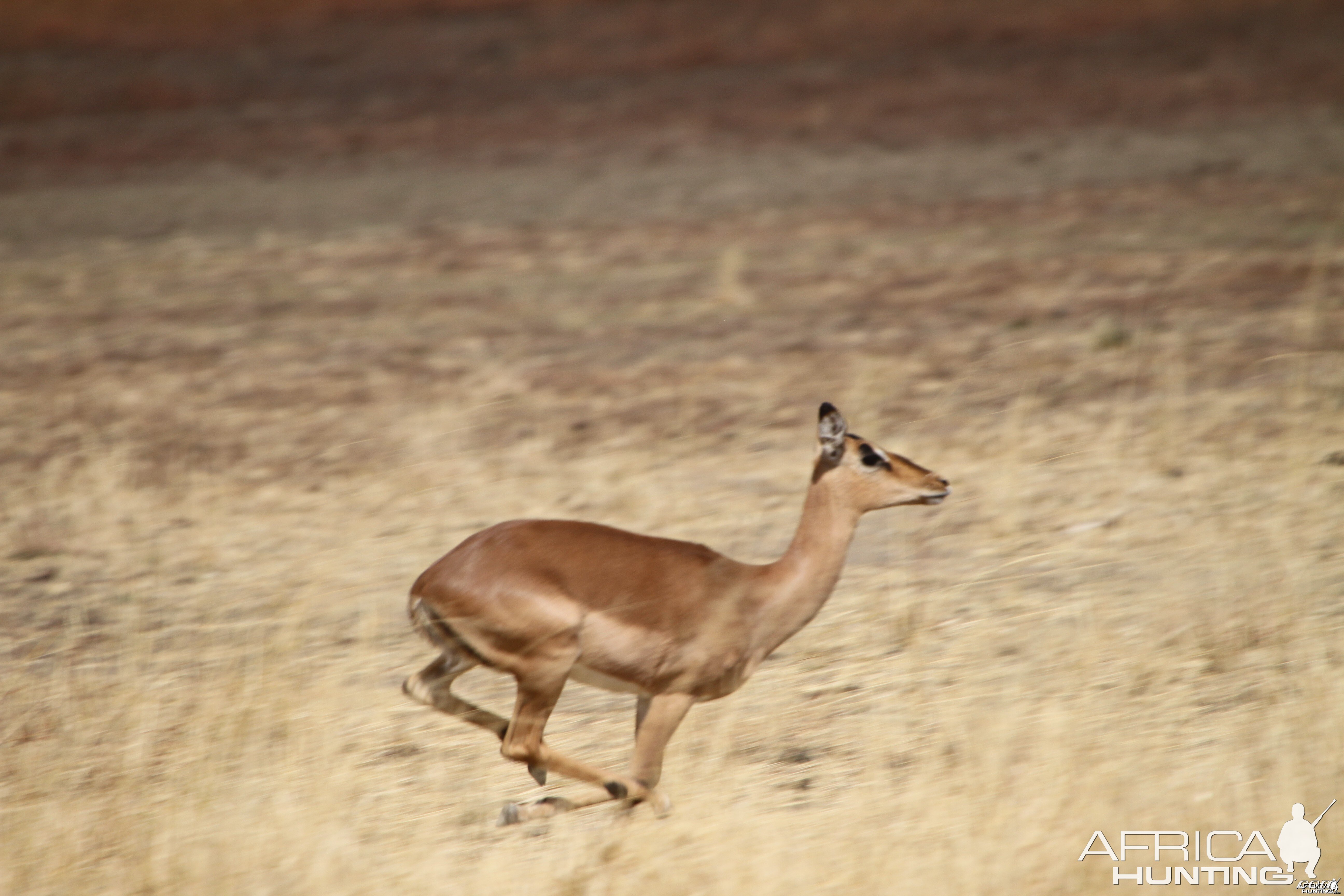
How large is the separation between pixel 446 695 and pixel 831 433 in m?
1.67

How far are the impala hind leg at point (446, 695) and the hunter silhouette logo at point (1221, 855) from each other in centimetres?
207

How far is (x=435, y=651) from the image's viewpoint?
724 cm

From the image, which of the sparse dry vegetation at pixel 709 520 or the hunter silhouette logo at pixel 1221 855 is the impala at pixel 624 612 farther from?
the hunter silhouette logo at pixel 1221 855

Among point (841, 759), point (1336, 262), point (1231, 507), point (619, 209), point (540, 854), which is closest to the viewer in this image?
point (540, 854)

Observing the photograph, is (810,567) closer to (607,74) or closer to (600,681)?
(600,681)

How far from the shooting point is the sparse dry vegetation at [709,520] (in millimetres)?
5422

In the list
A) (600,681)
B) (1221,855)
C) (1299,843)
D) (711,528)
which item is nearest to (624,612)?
(600,681)

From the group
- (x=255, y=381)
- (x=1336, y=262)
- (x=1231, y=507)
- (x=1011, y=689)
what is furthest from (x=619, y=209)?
(x=1011, y=689)

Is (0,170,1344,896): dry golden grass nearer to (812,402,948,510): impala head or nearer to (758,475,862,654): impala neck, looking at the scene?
(758,475,862,654): impala neck

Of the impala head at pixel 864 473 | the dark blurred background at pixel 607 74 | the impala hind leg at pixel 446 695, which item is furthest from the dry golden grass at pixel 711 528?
the dark blurred background at pixel 607 74

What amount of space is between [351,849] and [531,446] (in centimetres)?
506

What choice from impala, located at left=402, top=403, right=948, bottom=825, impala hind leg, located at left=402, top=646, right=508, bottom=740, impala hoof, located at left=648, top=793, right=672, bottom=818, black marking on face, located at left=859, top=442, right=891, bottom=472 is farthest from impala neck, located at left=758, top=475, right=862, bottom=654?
impala hind leg, located at left=402, top=646, right=508, bottom=740

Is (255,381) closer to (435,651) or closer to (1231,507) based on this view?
(435,651)

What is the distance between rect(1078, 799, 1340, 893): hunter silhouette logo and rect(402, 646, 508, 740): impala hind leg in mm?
2067
